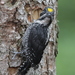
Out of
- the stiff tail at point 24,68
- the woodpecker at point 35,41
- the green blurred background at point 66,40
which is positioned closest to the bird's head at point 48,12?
the woodpecker at point 35,41

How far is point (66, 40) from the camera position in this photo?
8.92m

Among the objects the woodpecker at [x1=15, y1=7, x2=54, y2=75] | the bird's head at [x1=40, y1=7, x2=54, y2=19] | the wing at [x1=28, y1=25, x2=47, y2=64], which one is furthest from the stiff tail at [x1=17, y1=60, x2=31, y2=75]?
the bird's head at [x1=40, y1=7, x2=54, y2=19]

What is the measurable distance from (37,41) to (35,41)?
32 mm

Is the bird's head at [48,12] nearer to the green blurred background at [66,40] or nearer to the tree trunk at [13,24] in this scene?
the tree trunk at [13,24]

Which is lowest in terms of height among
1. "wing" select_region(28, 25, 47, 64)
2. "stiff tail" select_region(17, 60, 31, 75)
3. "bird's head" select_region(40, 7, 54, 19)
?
"stiff tail" select_region(17, 60, 31, 75)

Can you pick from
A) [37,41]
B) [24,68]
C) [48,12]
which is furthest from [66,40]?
[24,68]

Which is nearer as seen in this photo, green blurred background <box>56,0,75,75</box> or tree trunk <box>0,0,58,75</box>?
tree trunk <box>0,0,58,75</box>

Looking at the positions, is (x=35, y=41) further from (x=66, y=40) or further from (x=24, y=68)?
(x=66, y=40)

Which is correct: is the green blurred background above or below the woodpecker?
below

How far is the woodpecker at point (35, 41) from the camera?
14.2 feet

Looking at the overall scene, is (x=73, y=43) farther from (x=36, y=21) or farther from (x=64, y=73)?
(x=36, y=21)

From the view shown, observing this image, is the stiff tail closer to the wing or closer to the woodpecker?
the woodpecker

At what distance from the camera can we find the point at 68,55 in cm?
840

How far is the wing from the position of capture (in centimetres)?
436
